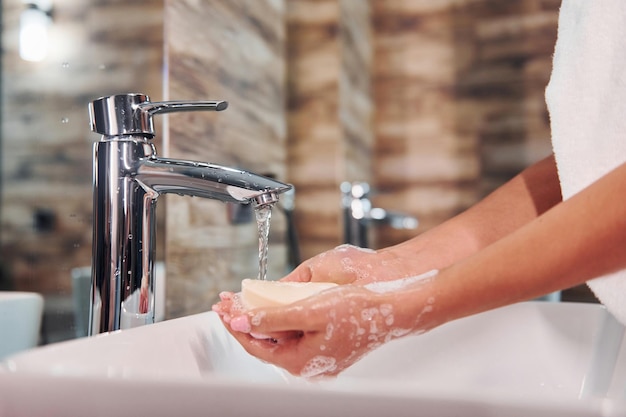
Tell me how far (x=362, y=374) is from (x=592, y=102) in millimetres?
402

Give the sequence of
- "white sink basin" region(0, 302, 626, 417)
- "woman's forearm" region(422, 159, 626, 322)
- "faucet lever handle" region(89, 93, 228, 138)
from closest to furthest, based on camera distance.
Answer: "white sink basin" region(0, 302, 626, 417) → "woman's forearm" region(422, 159, 626, 322) → "faucet lever handle" region(89, 93, 228, 138)

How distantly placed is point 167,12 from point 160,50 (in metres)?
0.08

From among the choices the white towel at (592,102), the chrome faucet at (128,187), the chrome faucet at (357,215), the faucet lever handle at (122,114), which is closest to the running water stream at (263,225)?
the chrome faucet at (128,187)

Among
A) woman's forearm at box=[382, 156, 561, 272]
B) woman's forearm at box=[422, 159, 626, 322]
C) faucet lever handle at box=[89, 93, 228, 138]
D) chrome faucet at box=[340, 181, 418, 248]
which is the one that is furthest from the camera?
chrome faucet at box=[340, 181, 418, 248]

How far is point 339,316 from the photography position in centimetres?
49

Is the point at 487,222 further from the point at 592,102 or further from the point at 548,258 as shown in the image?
the point at 548,258

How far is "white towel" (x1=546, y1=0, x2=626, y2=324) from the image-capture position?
2.17 feet

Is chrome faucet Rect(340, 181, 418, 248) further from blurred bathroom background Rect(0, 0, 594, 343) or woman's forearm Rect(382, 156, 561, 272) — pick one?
woman's forearm Rect(382, 156, 561, 272)

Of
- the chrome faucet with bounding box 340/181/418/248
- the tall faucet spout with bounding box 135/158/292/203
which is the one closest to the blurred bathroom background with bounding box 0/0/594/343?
the chrome faucet with bounding box 340/181/418/248

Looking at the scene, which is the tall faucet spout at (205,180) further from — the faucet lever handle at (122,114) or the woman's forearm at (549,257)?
the woman's forearm at (549,257)

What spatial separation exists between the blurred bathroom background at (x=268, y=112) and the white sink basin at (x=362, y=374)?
0.91ft

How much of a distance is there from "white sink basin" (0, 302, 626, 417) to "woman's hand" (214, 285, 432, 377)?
0.03 m

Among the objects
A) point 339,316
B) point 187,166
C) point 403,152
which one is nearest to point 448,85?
point 403,152

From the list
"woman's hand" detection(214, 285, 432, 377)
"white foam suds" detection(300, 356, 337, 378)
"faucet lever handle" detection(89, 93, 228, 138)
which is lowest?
"white foam suds" detection(300, 356, 337, 378)
